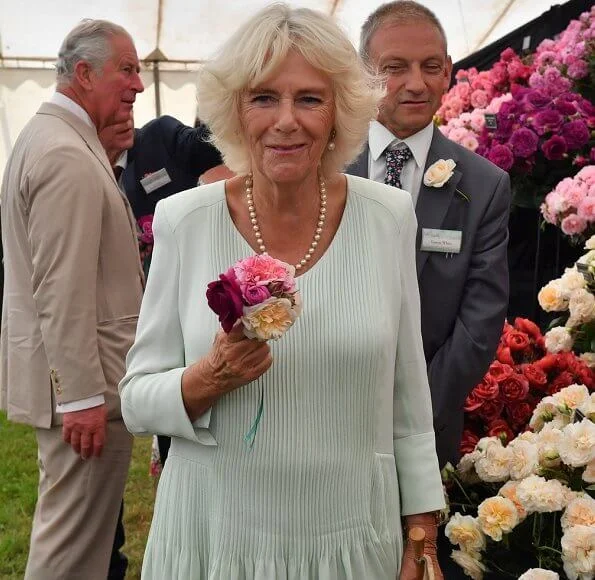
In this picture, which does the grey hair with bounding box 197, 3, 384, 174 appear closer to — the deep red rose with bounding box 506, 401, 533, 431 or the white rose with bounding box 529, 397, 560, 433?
the white rose with bounding box 529, 397, 560, 433

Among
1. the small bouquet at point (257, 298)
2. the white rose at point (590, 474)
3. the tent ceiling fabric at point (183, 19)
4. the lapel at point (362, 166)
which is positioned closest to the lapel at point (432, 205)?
the lapel at point (362, 166)

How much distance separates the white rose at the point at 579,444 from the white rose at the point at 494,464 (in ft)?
0.71

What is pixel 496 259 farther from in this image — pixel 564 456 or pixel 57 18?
pixel 57 18

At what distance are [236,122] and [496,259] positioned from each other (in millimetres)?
1022

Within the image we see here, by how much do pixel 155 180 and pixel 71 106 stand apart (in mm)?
911

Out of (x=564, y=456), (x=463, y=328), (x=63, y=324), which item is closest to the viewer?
(x=564, y=456)

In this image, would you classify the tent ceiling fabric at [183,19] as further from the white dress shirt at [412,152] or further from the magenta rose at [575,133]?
the white dress shirt at [412,152]

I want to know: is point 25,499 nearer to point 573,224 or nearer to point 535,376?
point 535,376

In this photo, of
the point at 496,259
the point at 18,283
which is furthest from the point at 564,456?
the point at 18,283

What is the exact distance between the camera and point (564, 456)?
6.72 feet

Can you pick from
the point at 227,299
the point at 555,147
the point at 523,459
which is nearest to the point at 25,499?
the point at 555,147

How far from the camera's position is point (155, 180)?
400 centimetres


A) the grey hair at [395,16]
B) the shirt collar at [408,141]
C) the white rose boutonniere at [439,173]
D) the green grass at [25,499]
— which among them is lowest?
the green grass at [25,499]

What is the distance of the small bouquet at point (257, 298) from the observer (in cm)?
148
